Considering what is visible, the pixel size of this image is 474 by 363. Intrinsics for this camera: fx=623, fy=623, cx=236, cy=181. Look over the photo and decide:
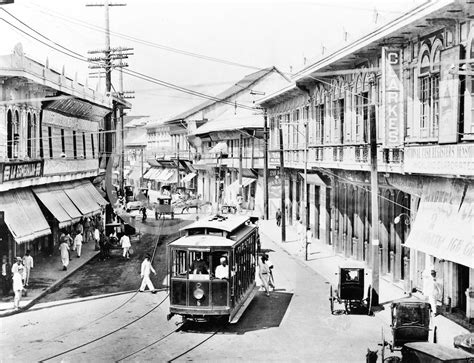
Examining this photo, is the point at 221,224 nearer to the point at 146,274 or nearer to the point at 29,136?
the point at 146,274

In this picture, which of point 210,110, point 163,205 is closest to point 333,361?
point 163,205

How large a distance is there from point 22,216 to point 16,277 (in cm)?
389

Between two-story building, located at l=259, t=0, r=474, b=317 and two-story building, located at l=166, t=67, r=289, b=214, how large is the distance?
64.7ft

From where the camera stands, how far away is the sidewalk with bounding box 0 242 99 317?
19.4 metres

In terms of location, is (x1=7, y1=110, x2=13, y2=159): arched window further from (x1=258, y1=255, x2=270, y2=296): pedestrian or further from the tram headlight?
the tram headlight

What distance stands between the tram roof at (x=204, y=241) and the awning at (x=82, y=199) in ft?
48.6

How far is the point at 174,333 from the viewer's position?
1600 cm

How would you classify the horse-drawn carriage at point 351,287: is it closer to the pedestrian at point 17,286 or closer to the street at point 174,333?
the street at point 174,333

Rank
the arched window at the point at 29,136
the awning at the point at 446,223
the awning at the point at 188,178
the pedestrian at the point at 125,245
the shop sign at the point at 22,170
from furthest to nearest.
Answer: the awning at the point at 188,178 < the pedestrian at the point at 125,245 < the arched window at the point at 29,136 < the shop sign at the point at 22,170 < the awning at the point at 446,223

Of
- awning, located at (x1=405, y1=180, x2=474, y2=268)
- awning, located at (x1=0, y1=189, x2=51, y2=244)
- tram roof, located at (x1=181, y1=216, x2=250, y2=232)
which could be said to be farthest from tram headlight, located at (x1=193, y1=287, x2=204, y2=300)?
awning, located at (x1=0, y1=189, x2=51, y2=244)

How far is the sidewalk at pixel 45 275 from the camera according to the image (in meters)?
19.4

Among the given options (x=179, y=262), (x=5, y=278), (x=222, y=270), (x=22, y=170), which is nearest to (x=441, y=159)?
(x=222, y=270)

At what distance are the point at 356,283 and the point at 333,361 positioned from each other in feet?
16.9

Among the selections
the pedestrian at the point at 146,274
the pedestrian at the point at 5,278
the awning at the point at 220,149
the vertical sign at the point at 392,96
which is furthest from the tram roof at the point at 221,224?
the awning at the point at 220,149
